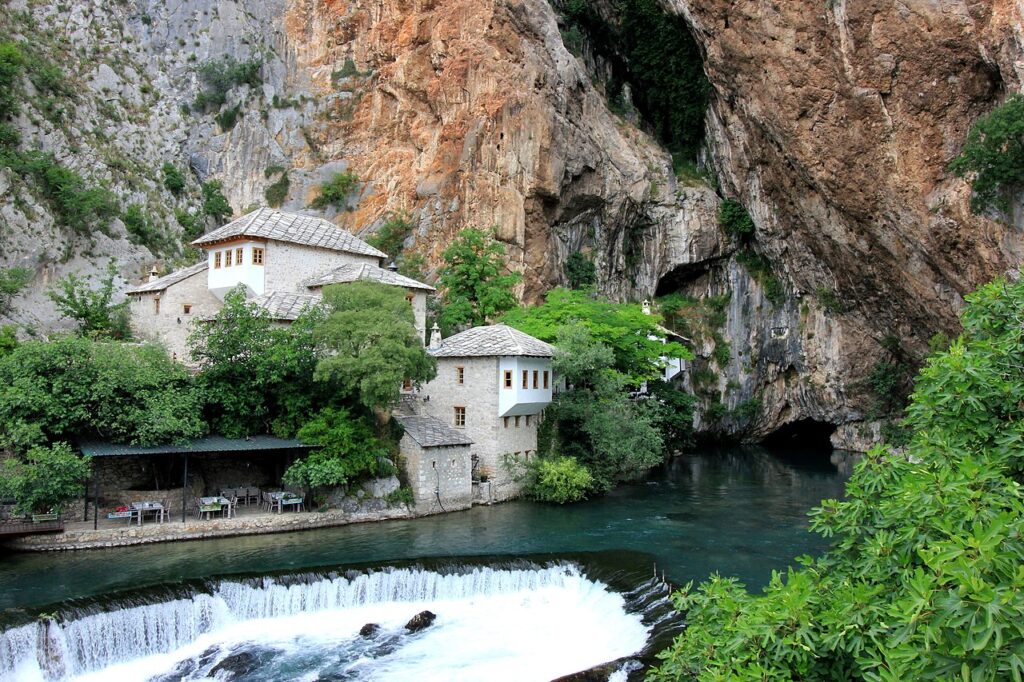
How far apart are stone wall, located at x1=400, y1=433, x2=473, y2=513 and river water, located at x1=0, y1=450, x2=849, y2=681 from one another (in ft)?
6.25

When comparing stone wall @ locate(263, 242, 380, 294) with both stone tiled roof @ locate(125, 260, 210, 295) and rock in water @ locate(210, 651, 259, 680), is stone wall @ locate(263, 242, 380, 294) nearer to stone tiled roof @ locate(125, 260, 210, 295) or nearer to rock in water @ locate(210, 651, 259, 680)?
stone tiled roof @ locate(125, 260, 210, 295)

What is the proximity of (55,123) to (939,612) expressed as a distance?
165 feet

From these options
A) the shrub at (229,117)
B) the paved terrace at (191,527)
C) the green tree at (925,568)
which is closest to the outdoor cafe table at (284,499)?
the paved terrace at (191,527)

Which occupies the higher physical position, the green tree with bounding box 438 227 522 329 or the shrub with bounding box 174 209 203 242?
the shrub with bounding box 174 209 203 242

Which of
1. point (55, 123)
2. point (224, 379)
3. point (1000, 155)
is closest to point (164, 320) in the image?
point (224, 379)

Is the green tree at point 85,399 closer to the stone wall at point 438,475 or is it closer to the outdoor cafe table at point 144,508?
the outdoor cafe table at point 144,508

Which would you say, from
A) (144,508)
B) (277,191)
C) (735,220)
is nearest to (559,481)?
(144,508)

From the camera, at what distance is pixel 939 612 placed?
4.70m

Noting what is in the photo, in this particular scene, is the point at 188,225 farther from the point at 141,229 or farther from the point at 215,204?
the point at 141,229

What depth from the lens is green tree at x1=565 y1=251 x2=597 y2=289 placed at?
151 ft

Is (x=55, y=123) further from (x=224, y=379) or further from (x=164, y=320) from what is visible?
(x=224, y=379)

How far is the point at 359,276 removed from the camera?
1224 inches

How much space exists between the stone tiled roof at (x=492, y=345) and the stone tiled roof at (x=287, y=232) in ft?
25.2

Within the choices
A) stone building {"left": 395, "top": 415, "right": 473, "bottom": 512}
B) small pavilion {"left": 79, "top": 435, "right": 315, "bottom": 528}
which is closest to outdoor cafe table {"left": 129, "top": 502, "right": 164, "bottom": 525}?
small pavilion {"left": 79, "top": 435, "right": 315, "bottom": 528}
